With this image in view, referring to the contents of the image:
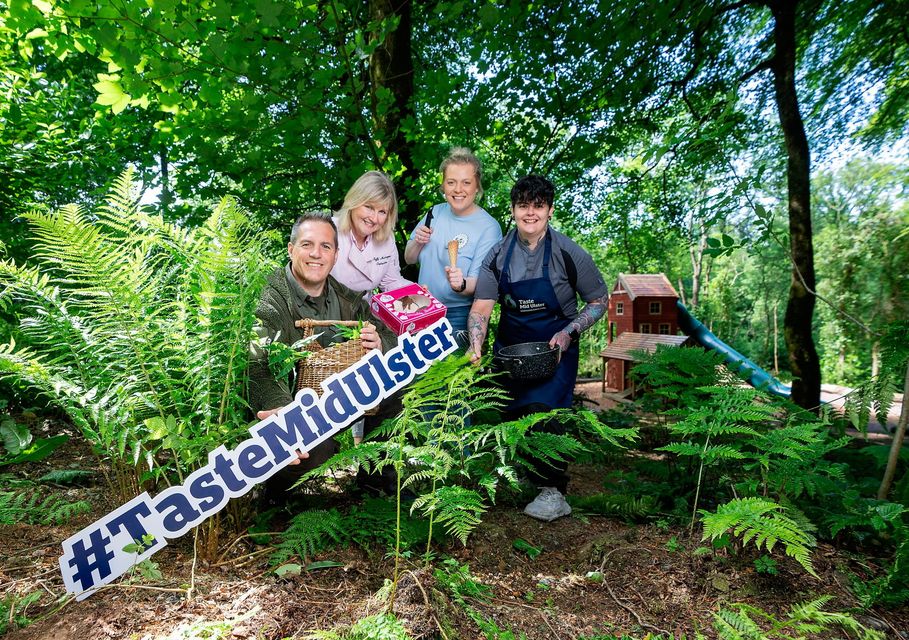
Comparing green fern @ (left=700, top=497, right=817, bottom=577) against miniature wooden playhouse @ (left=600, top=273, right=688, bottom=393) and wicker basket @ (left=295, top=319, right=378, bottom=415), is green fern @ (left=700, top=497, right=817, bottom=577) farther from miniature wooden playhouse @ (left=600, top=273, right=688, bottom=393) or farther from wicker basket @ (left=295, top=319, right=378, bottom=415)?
miniature wooden playhouse @ (left=600, top=273, right=688, bottom=393)

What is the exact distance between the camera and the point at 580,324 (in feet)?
9.57

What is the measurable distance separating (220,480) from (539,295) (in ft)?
6.53

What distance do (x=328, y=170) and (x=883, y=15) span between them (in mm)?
6620

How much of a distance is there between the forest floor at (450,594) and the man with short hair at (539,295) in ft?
2.73

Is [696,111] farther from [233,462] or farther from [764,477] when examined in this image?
[233,462]

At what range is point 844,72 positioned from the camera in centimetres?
632

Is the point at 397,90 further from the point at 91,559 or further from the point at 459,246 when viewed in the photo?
the point at 91,559

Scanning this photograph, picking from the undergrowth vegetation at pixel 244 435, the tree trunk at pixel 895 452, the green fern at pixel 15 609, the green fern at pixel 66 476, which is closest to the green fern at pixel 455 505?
the undergrowth vegetation at pixel 244 435

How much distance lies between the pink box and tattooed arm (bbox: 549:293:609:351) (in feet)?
2.60

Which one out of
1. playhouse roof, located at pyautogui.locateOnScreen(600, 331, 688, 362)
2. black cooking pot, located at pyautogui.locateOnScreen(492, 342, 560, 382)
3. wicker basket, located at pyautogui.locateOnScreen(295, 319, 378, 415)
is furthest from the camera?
playhouse roof, located at pyautogui.locateOnScreen(600, 331, 688, 362)

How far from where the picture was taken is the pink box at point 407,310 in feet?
7.97

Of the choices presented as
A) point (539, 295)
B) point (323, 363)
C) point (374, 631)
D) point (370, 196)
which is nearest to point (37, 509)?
point (323, 363)

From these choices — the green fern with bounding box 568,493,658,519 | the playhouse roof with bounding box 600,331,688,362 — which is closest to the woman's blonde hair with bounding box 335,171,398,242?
the green fern with bounding box 568,493,658,519

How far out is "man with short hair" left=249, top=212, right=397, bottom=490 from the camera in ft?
7.09
